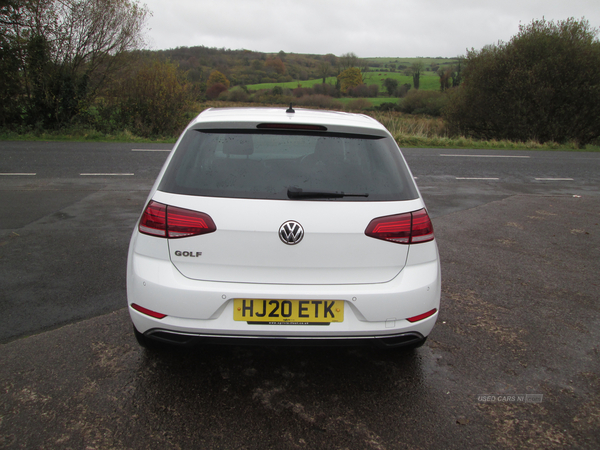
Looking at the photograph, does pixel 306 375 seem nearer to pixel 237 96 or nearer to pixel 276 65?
pixel 237 96

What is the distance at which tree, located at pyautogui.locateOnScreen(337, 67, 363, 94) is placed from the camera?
59.8 m

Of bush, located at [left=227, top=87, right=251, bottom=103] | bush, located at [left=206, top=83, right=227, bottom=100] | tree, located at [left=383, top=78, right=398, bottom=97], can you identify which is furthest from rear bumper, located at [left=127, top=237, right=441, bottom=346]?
tree, located at [left=383, top=78, right=398, bottom=97]

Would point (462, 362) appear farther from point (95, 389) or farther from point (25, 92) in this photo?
point (25, 92)

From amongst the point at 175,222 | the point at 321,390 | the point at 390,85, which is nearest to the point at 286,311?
the point at 321,390

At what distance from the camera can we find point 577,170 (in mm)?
13242

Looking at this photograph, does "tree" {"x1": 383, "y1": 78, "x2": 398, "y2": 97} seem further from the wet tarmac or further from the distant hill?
the wet tarmac

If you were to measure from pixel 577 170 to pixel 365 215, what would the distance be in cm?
1321

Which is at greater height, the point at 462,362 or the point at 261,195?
the point at 261,195

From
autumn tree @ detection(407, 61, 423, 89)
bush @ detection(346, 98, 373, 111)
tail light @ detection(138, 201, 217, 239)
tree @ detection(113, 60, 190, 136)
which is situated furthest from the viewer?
autumn tree @ detection(407, 61, 423, 89)

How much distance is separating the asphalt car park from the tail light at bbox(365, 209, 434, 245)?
0.95 meters

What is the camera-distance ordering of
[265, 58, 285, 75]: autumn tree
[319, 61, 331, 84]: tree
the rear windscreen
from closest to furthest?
the rear windscreen → [319, 61, 331, 84]: tree → [265, 58, 285, 75]: autumn tree

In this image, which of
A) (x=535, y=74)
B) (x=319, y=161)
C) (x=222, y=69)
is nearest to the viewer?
(x=319, y=161)

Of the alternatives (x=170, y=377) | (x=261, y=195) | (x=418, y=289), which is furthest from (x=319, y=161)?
(x=170, y=377)

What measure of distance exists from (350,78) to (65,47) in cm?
4742
